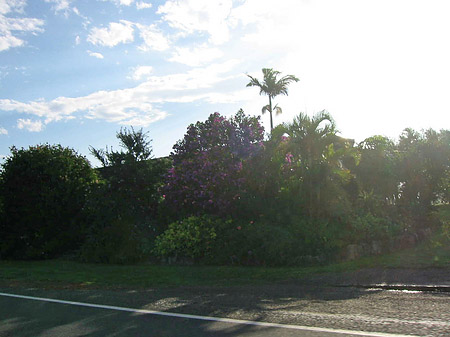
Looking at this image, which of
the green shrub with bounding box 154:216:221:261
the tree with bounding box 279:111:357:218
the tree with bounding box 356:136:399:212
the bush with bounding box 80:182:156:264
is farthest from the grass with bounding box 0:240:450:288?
the tree with bounding box 356:136:399:212

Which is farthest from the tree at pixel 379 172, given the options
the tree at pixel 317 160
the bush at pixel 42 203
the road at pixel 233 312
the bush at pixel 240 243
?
the bush at pixel 42 203

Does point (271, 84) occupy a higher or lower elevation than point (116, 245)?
higher

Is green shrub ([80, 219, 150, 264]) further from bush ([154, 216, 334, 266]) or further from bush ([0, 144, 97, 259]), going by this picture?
bush ([0, 144, 97, 259])

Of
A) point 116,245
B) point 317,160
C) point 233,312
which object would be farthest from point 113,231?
point 233,312

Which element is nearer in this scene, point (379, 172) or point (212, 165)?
point (212, 165)

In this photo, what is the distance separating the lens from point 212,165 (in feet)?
56.5

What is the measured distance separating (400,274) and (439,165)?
36.1 feet

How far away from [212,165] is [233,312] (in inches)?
407

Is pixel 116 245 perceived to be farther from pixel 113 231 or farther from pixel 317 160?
pixel 317 160

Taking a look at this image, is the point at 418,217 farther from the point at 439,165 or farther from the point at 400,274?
the point at 400,274

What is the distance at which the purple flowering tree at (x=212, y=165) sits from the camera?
16.8 meters

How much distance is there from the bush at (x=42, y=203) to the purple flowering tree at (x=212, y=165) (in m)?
4.52

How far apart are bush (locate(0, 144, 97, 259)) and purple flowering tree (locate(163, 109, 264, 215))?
14.8 ft

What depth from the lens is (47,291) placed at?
10.6m
